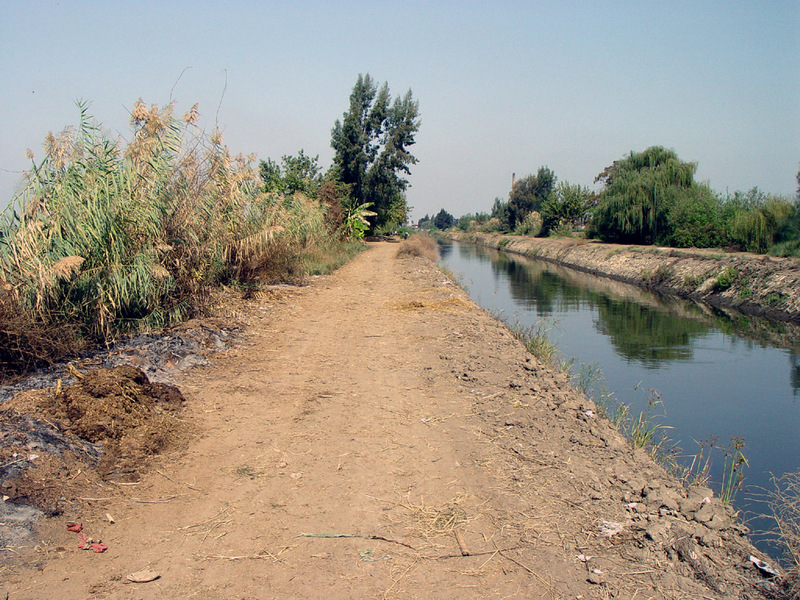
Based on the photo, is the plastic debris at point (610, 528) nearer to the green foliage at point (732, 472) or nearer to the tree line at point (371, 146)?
the green foliage at point (732, 472)

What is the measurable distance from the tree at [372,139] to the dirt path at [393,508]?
109 feet

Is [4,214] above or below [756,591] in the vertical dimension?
above

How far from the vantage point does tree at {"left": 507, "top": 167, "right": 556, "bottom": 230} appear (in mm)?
74812

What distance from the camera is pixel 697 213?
3181 centimetres

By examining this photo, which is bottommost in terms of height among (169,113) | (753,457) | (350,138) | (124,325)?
(753,457)

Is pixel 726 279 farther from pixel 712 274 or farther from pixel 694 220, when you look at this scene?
pixel 694 220

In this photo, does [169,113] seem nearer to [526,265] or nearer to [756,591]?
[756,591]

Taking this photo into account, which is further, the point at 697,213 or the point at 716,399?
the point at 697,213

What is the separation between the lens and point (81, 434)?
188 inches

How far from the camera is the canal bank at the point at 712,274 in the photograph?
1900cm

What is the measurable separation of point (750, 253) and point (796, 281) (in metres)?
8.26

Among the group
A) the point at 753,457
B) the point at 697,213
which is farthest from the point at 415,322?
the point at 697,213

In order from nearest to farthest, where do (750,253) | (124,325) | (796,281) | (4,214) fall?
(4,214), (124,325), (796,281), (750,253)

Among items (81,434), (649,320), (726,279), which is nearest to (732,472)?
(81,434)
